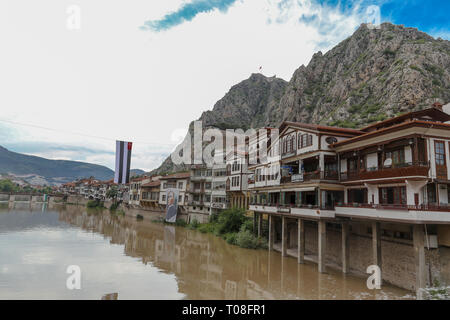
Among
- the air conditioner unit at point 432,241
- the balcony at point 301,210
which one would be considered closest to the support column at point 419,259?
the air conditioner unit at point 432,241

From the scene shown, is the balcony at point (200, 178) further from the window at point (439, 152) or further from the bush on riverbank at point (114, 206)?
the bush on riverbank at point (114, 206)

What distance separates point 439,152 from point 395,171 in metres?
3.10

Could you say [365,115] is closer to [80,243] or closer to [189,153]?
[80,243]

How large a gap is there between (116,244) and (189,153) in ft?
300

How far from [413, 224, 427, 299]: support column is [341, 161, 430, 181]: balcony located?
11.2 ft

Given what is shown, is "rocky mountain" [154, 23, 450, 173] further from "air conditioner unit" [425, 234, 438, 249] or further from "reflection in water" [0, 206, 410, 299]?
"air conditioner unit" [425, 234, 438, 249]

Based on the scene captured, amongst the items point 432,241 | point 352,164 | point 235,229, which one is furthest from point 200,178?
point 432,241

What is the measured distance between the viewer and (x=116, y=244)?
3838cm

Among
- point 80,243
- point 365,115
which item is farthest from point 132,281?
point 365,115

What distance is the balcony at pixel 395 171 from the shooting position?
1739cm

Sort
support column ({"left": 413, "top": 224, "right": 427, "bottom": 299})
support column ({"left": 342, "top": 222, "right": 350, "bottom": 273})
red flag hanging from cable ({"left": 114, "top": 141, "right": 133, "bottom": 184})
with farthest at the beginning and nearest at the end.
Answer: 1. red flag hanging from cable ({"left": 114, "top": 141, "right": 133, "bottom": 184})
2. support column ({"left": 342, "top": 222, "right": 350, "bottom": 273})
3. support column ({"left": 413, "top": 224, "right": 427, "bottom": 299})

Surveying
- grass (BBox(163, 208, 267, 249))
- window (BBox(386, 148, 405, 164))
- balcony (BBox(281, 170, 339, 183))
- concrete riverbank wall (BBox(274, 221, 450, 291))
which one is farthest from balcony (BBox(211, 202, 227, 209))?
window (BBox(386, 148, 405, 164))

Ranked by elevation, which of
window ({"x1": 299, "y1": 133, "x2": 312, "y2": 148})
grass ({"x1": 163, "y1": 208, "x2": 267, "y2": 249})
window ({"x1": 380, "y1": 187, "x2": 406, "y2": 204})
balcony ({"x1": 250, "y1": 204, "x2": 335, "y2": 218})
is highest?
window ({"x1": 299, "y1": 133, "x2": 312, "y2": 148})

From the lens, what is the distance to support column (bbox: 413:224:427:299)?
52.6ft
